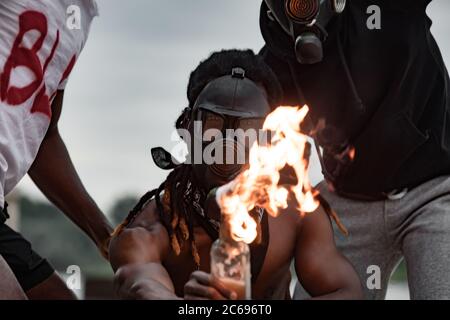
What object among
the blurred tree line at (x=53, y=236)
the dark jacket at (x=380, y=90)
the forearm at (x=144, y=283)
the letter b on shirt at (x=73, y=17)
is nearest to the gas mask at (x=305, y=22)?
the dark jacket at (x=380, y=90)

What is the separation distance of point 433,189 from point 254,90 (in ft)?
3.39

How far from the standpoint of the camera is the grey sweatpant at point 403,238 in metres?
4.47

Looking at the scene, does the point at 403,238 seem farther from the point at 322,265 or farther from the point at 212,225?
the point at 212,225

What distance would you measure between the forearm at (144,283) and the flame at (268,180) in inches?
16.7

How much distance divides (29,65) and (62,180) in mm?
848

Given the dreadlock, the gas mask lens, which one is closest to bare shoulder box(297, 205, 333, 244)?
the dreadlock

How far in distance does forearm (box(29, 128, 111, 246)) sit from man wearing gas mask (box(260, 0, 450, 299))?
40.4 inches

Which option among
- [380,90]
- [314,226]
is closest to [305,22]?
[380,90]

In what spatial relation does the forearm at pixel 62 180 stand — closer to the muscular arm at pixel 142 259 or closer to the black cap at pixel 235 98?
the muscular arm at pixel 142 259

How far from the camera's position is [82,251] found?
35188mm
